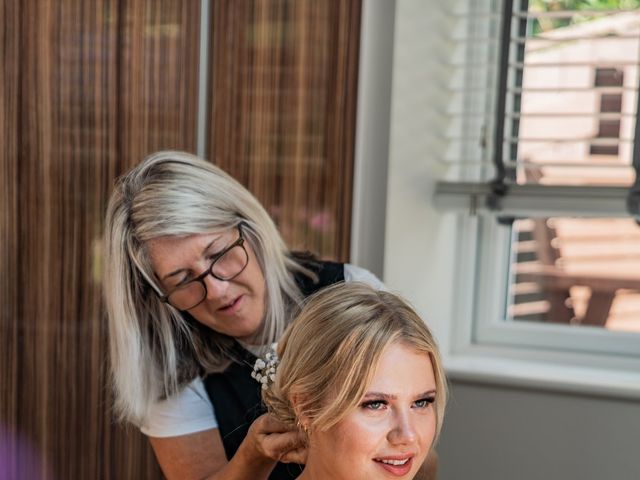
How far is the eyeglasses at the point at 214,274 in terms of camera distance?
4.99 ft

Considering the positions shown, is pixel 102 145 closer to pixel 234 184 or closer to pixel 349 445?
pixel 234 184

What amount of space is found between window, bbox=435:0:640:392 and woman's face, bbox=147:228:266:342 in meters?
0.83

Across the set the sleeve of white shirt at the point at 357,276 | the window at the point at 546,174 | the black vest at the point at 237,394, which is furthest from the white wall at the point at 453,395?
the black vest at the point at 237,394

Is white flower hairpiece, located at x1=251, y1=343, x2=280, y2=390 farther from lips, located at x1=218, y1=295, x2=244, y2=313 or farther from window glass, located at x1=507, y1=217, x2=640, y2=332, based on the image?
window glass, located at x1=507, y1=217, x2=640, y2=332

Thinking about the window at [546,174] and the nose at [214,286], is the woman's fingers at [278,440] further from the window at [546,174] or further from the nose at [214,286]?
the window at [546,174]

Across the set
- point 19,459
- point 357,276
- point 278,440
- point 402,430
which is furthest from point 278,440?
point 19,459

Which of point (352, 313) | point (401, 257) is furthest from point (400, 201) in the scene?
point (352, 313)

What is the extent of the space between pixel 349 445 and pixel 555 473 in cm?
107

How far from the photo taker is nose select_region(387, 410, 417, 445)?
45.6 inches

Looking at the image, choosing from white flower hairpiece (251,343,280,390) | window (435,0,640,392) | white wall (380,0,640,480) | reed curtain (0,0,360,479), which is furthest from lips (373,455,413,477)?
window (435,0,640,392)

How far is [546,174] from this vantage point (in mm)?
2305

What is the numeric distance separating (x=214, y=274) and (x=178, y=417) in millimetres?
303

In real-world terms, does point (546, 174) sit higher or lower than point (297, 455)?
higher

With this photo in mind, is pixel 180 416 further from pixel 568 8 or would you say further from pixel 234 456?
pixel 568 8
